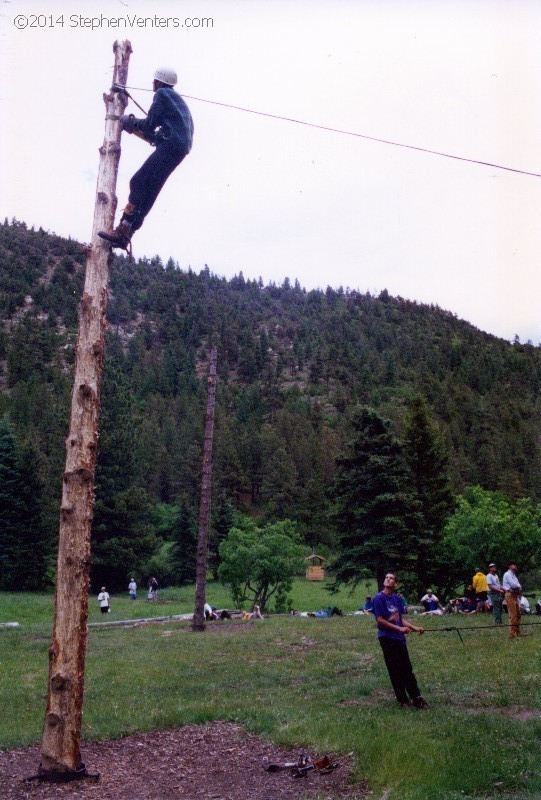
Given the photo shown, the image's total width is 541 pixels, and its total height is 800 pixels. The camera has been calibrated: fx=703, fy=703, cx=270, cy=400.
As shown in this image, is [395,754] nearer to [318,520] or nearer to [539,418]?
[318,520]

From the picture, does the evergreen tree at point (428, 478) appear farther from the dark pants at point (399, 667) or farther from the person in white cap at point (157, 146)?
→ the person in white cap at point (157, 146)

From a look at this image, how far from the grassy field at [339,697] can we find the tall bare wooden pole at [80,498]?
2357 millimetres

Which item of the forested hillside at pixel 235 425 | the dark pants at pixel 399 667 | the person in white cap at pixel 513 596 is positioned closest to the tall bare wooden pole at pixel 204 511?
the person in white cap at pixel 513 596

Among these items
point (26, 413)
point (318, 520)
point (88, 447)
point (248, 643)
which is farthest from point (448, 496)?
point (26, 413)

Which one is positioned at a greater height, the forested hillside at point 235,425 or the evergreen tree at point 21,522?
the forested hillside at point 235,425

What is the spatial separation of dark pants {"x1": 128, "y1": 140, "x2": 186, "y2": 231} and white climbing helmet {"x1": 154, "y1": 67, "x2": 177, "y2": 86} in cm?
→ 73

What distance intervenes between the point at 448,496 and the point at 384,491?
19.4 feet

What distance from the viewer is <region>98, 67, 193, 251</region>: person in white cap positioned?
7.45 metres

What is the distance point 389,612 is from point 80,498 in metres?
4.74

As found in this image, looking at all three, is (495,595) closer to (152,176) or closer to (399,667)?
(399,667)

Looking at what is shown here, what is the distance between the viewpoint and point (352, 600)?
49500 mm

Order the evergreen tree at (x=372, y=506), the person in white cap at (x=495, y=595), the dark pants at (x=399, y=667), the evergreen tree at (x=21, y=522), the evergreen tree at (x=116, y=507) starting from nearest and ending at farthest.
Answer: the dark pants at (x=399, y=667) < the person in white cap at (x=495, y=595) < the evergreen tree at (x=372, y=506) < the evergreen tree at (x=21, y=522) < the evergreen tree at (x=116, y=507)

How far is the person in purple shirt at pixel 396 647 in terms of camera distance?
31.0ft

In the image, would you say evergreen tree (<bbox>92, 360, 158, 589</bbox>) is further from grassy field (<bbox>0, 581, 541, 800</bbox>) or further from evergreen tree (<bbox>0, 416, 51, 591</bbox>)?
grassy field (<bbox>0, 581, 541, 800</bbox>)
